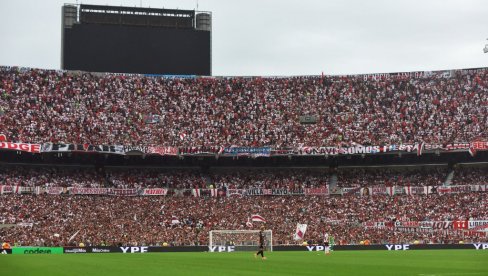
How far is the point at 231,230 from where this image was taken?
71.9 metres

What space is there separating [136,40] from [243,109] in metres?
17.2

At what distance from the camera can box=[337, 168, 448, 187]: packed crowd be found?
84188mm

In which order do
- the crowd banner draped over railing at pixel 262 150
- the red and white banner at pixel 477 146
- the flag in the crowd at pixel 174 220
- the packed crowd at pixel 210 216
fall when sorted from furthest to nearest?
the red and white banner at pixel 477 146 → the crowd banner draped over railing at pixel 262 150 → the flag in the crowd at pixel 174 220 → the packed crowd at pixel 210 216

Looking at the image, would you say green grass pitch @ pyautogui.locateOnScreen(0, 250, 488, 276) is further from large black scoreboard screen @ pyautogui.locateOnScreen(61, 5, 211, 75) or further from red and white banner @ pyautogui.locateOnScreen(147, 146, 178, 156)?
large black scoreboard screen @ pyautogui.locateOnScreen(61, 5, 211, 75)

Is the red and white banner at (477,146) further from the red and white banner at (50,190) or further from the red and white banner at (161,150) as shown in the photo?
the red and white banner at (50,190)

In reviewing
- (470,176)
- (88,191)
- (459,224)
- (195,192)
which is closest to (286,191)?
(195,192)

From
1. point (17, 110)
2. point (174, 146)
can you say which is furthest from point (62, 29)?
point (174, 146)

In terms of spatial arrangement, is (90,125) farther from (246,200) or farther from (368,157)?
(368,157)

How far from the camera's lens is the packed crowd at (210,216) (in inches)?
2753

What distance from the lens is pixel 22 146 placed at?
248 feet

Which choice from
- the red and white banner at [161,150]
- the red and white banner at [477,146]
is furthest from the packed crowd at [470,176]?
the red and white banner at [161,150]

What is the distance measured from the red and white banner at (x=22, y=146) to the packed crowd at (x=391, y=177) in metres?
35.8

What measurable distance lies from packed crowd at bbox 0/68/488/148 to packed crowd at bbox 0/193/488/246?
7.69 m

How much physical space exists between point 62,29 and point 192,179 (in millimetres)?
27382
